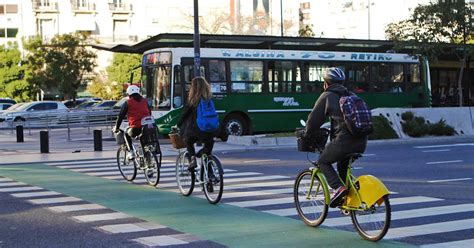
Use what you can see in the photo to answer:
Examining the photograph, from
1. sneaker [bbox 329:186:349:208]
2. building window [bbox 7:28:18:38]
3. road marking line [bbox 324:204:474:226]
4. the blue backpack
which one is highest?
building window [bbox 7:28:18:38]

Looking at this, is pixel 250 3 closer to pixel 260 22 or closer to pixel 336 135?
pixel 260 22

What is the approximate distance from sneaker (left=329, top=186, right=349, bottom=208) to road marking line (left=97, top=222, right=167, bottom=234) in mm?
2303

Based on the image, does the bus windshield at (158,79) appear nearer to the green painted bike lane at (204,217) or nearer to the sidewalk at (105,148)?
the sidewalk at (105,148)

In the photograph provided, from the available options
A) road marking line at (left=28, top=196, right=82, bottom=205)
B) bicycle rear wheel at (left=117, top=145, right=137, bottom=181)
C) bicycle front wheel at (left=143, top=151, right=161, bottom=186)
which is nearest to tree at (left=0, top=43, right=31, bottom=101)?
bicycle rear wheel at (left=117, top=145, right=137, bottom=181)

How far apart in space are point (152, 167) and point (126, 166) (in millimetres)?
1093

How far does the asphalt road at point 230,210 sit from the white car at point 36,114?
20.7 metres

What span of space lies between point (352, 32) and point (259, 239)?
3022 inches

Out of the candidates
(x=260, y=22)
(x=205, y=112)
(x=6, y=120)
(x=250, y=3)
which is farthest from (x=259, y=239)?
(x=250, y=3)

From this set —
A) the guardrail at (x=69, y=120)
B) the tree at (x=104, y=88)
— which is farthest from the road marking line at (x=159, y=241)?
the tree at (x=104, y=88)

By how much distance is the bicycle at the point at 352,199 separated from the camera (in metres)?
6.91

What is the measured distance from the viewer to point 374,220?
7.16 metres

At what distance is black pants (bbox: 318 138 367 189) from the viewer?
281 inches

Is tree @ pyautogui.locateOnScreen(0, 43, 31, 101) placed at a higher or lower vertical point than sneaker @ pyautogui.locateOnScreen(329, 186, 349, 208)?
higher

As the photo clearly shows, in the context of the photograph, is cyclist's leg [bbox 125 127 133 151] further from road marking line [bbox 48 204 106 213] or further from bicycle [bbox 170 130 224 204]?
Answer: road marking line [bbox 48 204 106 213]
